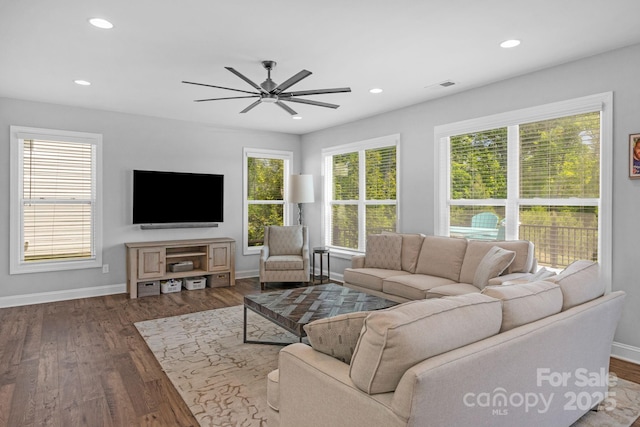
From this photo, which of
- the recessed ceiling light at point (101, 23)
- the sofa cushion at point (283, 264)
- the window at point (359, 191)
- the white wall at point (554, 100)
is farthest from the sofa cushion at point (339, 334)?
the sofa cushion at point (283, 264)

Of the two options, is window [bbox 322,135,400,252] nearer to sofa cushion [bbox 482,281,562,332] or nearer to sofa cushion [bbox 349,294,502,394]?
sofa cushion [bbox 482,281,562,332]

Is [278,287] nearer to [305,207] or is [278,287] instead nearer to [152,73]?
[305,207]

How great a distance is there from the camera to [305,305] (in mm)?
3375

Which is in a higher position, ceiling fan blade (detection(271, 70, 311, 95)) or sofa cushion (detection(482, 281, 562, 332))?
ceiling fan blade (detection(271, 70, 311, 95))

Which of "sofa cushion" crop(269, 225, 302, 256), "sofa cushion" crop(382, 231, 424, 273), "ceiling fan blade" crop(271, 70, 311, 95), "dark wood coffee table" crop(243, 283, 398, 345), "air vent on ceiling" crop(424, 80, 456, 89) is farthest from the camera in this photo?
"sofa cushion" crop(269, 225, 302, 256)

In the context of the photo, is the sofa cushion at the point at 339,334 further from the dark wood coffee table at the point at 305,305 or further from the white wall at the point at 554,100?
the white wall at the point at 554,100

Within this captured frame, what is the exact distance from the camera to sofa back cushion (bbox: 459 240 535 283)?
3.75 m

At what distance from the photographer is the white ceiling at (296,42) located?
105 inches

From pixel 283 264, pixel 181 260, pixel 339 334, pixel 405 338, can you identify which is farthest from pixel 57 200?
pixel 405 338

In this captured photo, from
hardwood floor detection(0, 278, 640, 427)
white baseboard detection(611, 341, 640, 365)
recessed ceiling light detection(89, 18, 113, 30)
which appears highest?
recessed ceiling light detection(89, 18, 113, 30)

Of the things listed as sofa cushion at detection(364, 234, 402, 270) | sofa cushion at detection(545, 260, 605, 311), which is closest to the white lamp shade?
sofa cushion at detection(364, 234, 402, 270)

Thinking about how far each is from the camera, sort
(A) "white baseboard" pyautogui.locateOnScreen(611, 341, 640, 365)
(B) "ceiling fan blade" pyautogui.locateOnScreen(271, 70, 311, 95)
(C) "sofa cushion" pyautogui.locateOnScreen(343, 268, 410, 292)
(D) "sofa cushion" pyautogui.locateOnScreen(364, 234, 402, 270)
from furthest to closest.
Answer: (D) "sofa cushion" pyautogui.locateOnScreen(364, 234, 402, 270) → (C) "sofa cushion" pyautogui.locateOnScreen(343, 268, 410, 292) → (A) "white baseboard" pyautogui.locateOnScreen(611, 341, 640, 365) → (B) "ceiling fan blade" pyautogui.locateOnScreen(271, 70, 311, 95)

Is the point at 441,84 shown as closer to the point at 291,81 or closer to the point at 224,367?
the point at 291,81

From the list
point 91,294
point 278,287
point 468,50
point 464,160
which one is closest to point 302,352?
point 468,50
